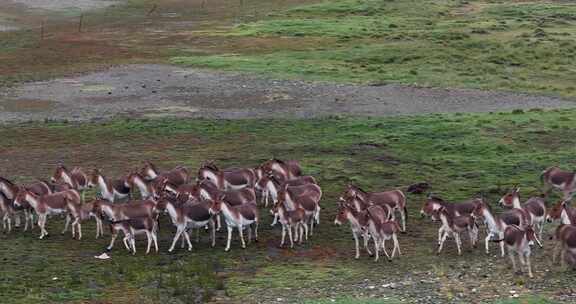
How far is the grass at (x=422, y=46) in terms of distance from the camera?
45.4m

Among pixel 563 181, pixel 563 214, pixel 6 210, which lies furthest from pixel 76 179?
pixel 563 181

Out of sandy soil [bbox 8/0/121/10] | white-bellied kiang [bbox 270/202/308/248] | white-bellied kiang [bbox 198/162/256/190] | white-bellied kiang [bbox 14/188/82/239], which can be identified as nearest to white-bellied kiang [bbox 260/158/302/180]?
white-bellied kiang [bbox 198/162/256/190]

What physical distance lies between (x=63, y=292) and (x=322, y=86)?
24.5m

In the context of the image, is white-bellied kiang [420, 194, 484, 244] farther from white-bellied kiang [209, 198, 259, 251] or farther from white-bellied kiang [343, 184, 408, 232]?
white-bellied kiang [209, 198, 259, 251]

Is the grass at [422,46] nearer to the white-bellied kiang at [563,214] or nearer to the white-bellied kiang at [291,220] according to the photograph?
the white-bellied kiang at [563,214]

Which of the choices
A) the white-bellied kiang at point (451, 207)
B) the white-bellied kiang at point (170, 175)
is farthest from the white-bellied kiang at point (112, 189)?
the white-bellied kiang at point (451, 207)

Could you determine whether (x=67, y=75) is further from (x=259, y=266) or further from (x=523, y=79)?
(x=259, y=266)

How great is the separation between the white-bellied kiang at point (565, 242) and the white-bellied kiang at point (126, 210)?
29.3 feet

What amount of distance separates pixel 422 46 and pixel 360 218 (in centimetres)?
3120

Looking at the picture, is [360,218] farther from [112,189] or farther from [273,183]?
[112,189]

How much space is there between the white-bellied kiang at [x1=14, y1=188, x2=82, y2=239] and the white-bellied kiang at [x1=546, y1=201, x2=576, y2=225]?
11018mm

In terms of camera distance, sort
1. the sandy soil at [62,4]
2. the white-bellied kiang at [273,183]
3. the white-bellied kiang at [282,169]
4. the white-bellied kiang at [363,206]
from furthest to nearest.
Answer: the sandy soil at [62,4] < the white-bellied kiang at [282,169] < the white-bellied kiang at [273,183] < the white-bellied kiang at [363,206]

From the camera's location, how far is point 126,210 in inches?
917

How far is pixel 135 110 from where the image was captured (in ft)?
127
